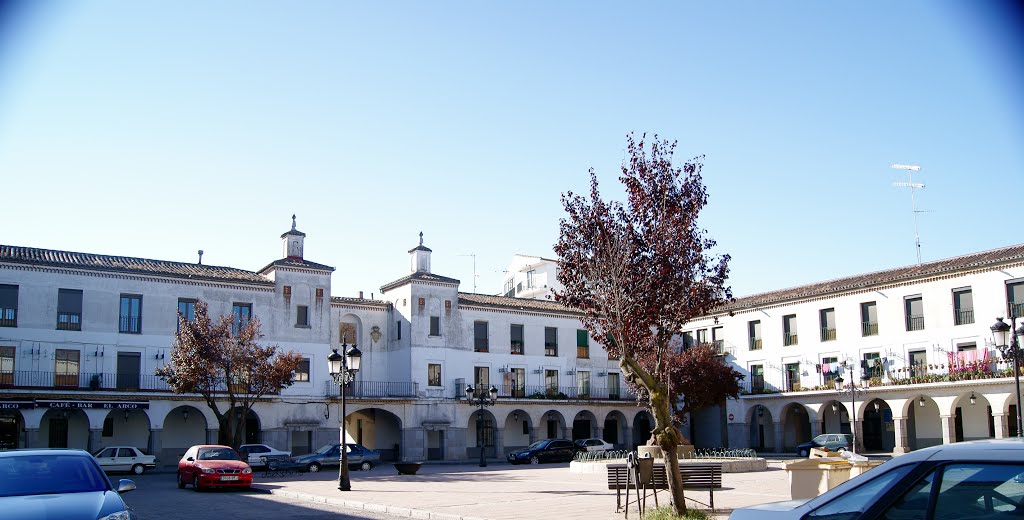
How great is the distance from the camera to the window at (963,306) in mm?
40562

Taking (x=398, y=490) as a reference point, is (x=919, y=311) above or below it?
above

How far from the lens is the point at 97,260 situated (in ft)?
133

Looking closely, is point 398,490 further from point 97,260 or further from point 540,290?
point 540,290

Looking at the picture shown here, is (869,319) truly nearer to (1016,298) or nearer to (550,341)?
(1016,298)

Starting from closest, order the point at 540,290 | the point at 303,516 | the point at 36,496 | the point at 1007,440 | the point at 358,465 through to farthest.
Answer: the point at 1007,440, the point at 36,496, the point at 303,516, the point at 358,465, the point at 540,290

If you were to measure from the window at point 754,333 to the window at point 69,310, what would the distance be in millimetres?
34497

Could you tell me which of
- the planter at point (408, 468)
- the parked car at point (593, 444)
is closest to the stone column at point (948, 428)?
the parked car at point (593, 444)

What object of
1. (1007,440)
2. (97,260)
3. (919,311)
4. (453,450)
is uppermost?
(97,260)

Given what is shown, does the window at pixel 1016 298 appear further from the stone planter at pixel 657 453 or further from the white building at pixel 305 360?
the white building at pixel 305 360

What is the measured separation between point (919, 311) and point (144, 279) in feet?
118

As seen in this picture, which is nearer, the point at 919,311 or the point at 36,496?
the point at 36,496

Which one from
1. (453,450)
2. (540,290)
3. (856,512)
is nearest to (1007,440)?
(856,512)

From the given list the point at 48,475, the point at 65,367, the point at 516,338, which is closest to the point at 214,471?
the point at 48,475

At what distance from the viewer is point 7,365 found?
37312mm
